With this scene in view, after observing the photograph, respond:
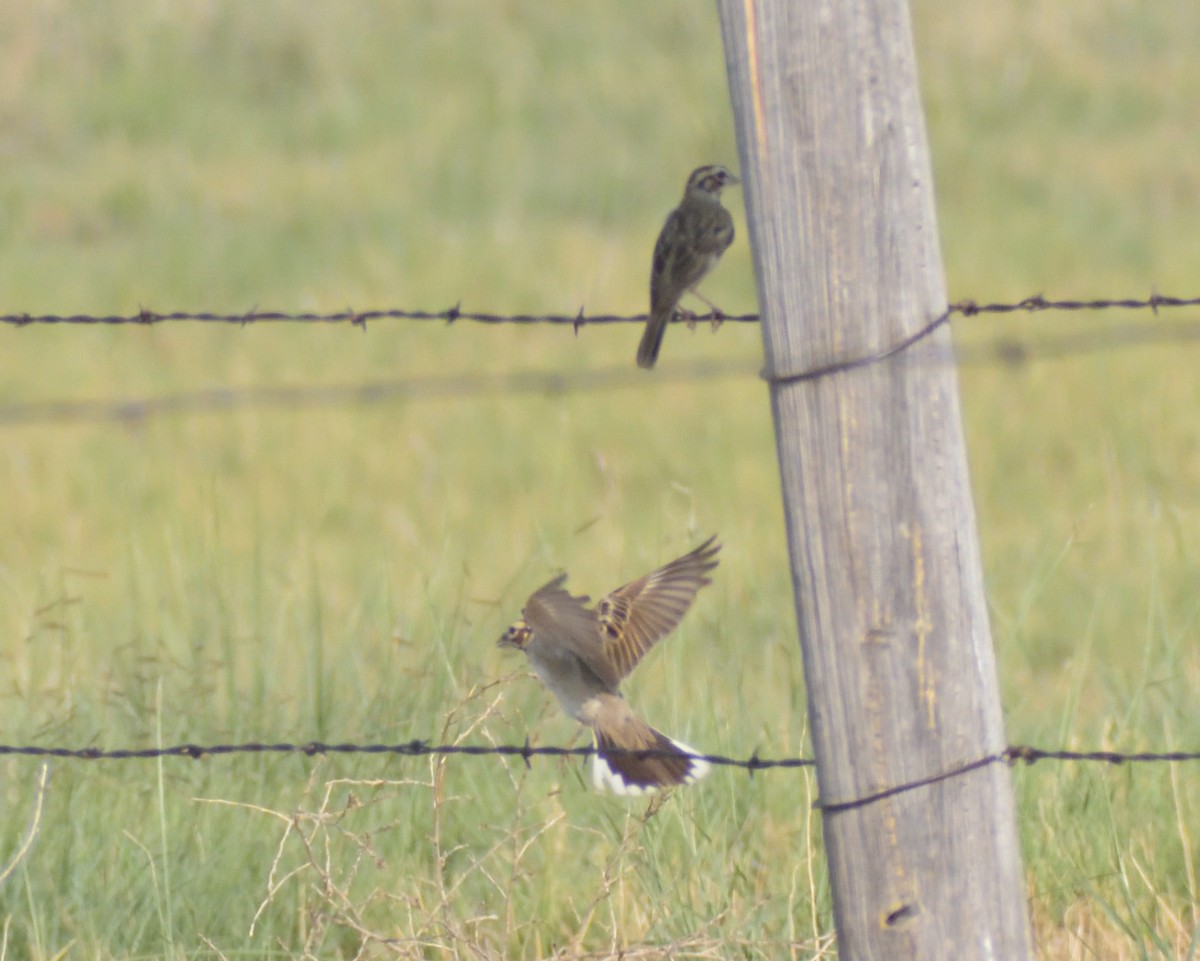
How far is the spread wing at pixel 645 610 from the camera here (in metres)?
3.47

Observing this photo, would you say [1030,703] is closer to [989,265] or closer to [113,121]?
[989,265]

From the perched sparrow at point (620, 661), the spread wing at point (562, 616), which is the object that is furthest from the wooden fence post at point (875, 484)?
the perched sparrow at point (620, 661)

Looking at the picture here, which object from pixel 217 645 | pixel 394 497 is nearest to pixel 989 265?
pixel 394 497

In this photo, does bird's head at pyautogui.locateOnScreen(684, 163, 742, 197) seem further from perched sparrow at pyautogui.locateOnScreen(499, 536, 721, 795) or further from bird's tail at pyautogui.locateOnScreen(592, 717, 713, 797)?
bird's tail at pyautogui.locateOnScreen(592, 717, 713, 797)

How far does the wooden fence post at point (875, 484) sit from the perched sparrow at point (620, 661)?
61cm

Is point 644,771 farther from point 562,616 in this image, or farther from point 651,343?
point 651,343

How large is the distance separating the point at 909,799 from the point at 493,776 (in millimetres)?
1983

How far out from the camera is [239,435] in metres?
10.2

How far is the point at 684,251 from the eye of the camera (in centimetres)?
526

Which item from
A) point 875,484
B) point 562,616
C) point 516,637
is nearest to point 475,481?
point 516,637

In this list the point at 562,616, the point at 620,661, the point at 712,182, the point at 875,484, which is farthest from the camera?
the point at 712,182

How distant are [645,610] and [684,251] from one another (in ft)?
6.42

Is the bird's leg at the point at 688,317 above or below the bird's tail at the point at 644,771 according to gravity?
above

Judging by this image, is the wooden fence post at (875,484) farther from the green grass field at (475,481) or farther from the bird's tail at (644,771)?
the bird's tail at (644,771)
